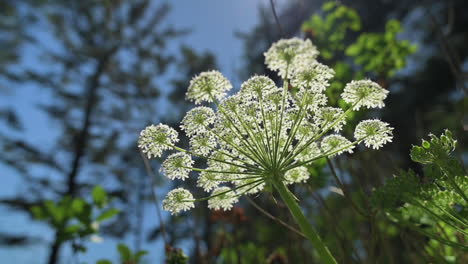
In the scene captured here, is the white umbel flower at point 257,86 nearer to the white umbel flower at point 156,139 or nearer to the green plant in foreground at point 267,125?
the green plant in foreground at point 267,125

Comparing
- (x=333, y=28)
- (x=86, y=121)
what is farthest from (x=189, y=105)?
(x=86, y=121)

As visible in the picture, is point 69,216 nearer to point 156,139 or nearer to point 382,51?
point 156,139

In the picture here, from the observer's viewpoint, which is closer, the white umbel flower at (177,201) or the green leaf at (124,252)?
the white umbel flower at (177,201)

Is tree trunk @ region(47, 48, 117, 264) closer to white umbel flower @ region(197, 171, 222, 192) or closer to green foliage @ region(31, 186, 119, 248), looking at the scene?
green foliage @ region(31, 186, 119, 248)

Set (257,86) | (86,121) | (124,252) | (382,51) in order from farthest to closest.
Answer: (86,121), (382,51), (124,252), (257,86)

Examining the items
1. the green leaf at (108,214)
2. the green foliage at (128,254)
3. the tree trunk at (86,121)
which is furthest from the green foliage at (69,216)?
the tree trunk at (86,121)

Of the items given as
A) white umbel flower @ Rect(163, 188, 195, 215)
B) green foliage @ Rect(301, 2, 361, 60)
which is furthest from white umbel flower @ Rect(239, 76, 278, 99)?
green foliage @ Rect(301, 2, 361, 60)
